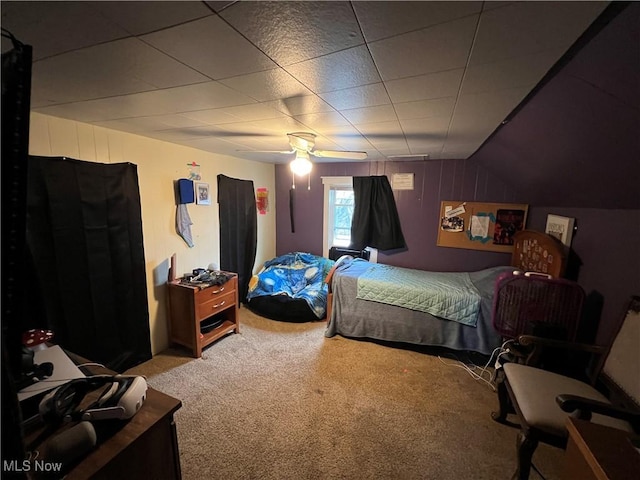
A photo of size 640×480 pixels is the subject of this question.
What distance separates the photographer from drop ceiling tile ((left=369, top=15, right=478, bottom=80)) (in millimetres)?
855

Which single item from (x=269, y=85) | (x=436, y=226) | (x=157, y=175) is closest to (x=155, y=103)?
(x=269, y=85)

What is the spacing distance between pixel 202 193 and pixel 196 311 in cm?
133

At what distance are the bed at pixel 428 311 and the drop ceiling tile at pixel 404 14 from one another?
2.23 m

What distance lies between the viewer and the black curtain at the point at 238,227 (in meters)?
3.47

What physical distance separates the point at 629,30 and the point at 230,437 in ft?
8.69

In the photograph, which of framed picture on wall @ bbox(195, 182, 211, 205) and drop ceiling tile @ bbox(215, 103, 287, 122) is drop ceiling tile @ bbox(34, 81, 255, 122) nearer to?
drop ceiling tile @ bbox(215, 103, 287, 122)

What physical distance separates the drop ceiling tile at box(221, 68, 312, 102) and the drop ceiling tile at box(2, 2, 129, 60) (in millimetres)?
457

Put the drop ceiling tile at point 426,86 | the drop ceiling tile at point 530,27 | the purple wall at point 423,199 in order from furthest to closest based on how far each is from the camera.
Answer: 1. the purple wall at point 423,199
2. the drop ceiling tile at point 426,86
3. the drop ceiling tile at point 530,27

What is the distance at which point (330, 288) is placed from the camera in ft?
10.6

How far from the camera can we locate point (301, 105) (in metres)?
1.56

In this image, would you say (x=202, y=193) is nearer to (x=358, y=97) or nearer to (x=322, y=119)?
(x=322, y=119)

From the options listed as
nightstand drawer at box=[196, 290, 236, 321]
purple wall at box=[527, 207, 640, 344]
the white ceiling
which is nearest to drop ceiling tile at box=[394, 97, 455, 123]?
the white ceiling

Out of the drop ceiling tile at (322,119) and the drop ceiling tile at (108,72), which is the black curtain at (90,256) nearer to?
the drop ceiling tile at (108,72)

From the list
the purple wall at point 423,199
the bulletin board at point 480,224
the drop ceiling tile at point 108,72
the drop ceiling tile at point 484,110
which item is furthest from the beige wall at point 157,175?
the bulletin board at point 480,224
